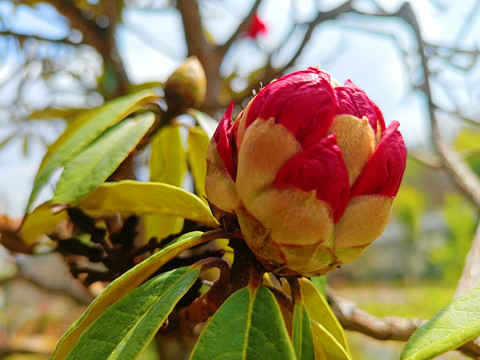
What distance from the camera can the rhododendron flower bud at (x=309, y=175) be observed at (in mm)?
319

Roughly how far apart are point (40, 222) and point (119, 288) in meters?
0.17

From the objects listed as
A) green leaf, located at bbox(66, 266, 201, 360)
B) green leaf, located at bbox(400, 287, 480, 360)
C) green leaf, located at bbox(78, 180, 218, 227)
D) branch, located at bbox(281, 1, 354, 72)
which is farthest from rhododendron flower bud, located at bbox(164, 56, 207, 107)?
branch, located at bbox(281, 1, 354, 72)

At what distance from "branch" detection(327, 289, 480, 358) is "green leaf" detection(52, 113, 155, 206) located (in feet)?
1.21

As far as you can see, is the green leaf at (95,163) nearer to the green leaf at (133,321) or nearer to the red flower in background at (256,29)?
the green leaf at (133,321)

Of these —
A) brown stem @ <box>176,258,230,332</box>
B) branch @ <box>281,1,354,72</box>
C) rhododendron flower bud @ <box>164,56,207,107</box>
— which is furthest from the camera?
branch @ <box>281,1,354,72</box>

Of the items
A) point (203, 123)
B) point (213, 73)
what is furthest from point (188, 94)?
point (213, 73)

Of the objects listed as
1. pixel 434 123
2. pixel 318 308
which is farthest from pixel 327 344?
pixel 434 123

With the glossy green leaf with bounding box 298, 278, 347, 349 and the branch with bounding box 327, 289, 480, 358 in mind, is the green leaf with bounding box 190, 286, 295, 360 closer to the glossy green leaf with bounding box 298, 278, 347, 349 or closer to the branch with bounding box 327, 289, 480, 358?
the glossy green leaf with bounding box 298, 278, 347, 349

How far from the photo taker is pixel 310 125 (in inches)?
12.9

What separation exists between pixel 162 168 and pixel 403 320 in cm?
41

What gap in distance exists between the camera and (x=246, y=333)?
313 millimetres

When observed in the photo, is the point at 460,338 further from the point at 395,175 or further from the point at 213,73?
the point at 213,73

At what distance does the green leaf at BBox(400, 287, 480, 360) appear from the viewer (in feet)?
1.00

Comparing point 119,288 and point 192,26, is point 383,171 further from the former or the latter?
point 192,26
